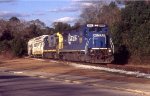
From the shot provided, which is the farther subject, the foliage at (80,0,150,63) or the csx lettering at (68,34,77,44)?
the csx lettering at (68,34,77,44)

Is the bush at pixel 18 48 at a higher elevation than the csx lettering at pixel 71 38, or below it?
below

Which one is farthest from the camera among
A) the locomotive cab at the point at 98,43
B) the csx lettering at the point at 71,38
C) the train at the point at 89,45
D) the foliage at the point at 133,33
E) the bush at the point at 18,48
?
the bush at the point at 18,48

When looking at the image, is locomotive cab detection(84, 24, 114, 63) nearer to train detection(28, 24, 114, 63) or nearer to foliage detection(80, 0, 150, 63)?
train detection(28, 24, 114, 63)

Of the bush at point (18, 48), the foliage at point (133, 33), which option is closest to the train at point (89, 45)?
the foliage at point (133, 33)

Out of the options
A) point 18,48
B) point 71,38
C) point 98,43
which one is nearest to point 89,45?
point 98,43

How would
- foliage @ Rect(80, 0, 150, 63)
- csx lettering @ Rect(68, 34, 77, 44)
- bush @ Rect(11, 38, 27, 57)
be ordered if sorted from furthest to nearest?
1. bush @ Rect(11, 38, 27, 57)
2. csx lettering @ Rect(68, 34, 77, 44)
3. foliage @ Rect(80, 0, 150, 63)

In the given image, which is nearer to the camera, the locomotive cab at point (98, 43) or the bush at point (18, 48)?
the locomotive cab at point (98, 43)

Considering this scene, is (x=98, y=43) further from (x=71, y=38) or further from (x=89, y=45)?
(x=71, y=38)

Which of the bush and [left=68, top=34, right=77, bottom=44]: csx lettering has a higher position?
[left=68, top=34, right=77, bottom=44]: csx lettering

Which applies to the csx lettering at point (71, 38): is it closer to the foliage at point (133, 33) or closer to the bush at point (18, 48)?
the foliage at point (133, 33)

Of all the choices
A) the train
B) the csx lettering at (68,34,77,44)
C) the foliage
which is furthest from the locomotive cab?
the csx lettering at (68,34,77,44)

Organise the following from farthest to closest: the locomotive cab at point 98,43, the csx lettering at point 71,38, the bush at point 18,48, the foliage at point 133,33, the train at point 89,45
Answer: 1. the bush at point 18,48
2. the csx lettering at point 71,38
3. the foliage at point 133,33
4. the train at point 89,45
5. the locomotive cab at point 98,43

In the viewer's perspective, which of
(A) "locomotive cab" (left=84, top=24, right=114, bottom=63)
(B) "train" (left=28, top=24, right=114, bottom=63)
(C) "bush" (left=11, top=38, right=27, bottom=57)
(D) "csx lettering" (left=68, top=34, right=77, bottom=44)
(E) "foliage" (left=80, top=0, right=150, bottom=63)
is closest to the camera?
(A) "locomotive cab" (left=84, top=24, right=114, bottom=63)

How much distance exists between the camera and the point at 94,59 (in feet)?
132
